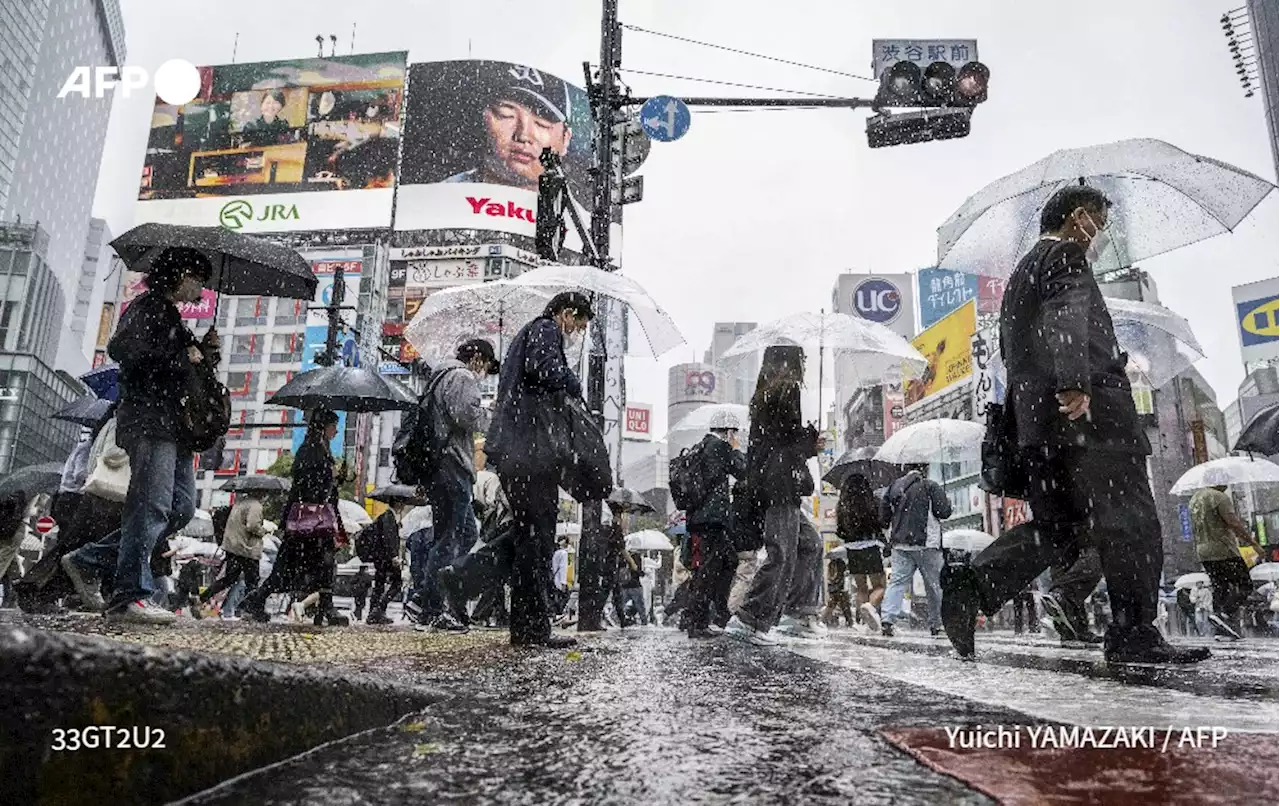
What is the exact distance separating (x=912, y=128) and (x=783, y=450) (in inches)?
169

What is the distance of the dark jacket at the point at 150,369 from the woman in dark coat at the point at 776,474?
3.33m

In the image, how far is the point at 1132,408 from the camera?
3.35 meters

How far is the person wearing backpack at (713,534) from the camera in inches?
241

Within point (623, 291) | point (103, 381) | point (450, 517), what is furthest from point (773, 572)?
point (103, 381)

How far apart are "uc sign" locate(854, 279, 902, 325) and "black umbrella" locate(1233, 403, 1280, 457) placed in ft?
136

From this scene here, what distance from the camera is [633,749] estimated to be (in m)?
1.40

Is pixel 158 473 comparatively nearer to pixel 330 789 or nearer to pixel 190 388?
pixel 190 388

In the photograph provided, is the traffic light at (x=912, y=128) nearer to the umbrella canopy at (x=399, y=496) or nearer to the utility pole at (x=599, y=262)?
the utility pole at (x=599, y=262)

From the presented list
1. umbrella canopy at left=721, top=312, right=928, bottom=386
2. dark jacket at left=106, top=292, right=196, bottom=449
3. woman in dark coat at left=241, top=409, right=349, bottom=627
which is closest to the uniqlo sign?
umbrella canopy at left=721, top=312, right=928, bottom=386

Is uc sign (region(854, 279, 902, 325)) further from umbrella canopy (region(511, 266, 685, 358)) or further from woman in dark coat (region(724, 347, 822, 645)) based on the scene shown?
woman in dark coat (region(724, 347, 822, 645))

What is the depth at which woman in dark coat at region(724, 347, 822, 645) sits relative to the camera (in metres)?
5.40

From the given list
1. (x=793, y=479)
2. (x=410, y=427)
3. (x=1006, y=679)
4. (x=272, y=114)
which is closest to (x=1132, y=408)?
(x=1006, y=679)

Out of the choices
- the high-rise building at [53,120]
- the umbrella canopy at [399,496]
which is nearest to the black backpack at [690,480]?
the umbrella canopy at [399,496]

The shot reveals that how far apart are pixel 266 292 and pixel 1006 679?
18.7 ft
